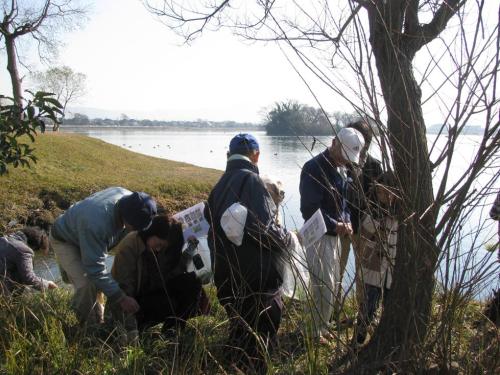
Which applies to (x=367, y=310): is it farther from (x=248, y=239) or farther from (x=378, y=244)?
(x=248, y=239)

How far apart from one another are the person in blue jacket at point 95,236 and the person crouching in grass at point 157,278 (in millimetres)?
140

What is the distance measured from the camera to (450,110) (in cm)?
202

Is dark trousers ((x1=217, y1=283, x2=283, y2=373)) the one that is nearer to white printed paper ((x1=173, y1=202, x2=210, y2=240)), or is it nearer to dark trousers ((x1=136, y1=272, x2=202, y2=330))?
dark trousers ((x1=136, y1=272, x2=202, y2=330))

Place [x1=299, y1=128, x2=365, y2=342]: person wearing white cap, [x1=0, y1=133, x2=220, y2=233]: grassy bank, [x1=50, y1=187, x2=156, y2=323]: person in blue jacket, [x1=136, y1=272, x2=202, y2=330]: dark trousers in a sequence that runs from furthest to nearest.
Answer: [x1=0, y1=133, x2=220, y2=233]: grassy bank → [x1=136, y1=272, x2=202, y2=330]: dark trousers → [x1=299, y1=128, x2=365, y2=342]: person wearing white cap → [x1=50, y1=187, x2=156, y2=323]: person in blue jacket

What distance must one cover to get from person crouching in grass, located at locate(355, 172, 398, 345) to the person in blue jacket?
1.30m

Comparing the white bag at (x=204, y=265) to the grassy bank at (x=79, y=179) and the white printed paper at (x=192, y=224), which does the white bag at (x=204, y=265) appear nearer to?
the white printed paper at (x=192, y=224)

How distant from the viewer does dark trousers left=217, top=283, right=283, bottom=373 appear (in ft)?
9.25

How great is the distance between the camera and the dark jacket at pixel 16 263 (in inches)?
153

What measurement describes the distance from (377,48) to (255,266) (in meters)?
1.29

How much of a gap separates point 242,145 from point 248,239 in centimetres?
55

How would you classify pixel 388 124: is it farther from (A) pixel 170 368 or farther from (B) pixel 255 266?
(A) pixel 170 368

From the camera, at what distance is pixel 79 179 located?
14492mm

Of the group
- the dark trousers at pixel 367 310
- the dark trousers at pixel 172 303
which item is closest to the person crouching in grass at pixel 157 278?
the dark trousers at pixel 172 303

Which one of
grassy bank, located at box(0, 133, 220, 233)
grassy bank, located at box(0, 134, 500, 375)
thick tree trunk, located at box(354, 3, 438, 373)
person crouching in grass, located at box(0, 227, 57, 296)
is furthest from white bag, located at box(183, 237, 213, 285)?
grassy bank, located at box(0, 133, 220, 233)
